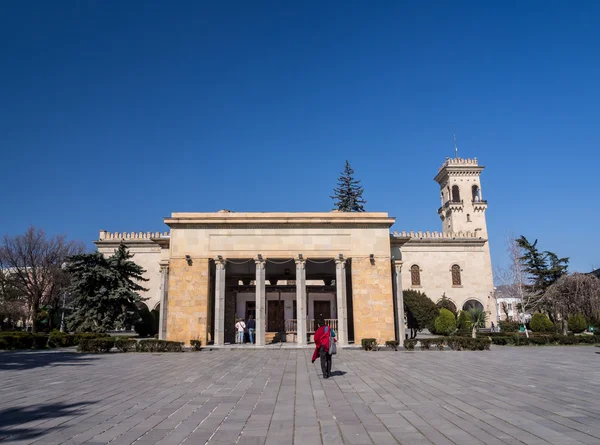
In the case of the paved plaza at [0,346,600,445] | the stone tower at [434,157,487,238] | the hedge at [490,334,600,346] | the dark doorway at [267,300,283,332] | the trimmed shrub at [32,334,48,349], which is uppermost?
the stone tower at [434,157,487,238]

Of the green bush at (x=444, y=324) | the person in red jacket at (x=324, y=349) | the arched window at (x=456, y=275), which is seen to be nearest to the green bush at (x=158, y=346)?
the person in red jacket at (x=324, y=349)

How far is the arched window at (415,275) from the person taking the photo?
48.6m

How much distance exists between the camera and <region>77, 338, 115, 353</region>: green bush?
68.8ft

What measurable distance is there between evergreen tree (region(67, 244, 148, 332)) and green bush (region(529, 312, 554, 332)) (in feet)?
101

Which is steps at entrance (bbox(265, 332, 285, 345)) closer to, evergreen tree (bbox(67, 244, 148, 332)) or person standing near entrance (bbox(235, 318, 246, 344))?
person standing near entrance (bbox(235, 318, 246, 344))

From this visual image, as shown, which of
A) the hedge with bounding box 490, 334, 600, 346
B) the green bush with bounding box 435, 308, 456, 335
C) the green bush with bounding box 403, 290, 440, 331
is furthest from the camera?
the green bush with bounding box 435, 308, 456, 335

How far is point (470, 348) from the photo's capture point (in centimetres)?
2138

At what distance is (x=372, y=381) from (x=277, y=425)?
17.3 feet

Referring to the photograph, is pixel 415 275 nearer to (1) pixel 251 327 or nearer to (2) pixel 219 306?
(1) pixel 251 327

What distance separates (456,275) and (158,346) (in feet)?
124

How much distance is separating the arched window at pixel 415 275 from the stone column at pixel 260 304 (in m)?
28.2

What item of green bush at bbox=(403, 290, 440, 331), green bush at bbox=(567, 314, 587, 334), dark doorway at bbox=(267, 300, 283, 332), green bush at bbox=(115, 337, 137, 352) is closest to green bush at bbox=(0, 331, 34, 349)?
green bush at bbox=(115, 337, 137, 352)

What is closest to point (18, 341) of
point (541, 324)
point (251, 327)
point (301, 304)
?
point (251, 327)

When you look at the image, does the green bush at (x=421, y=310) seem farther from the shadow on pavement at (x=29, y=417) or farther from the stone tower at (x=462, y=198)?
the shadow on pavement at (x=29, y=417)
